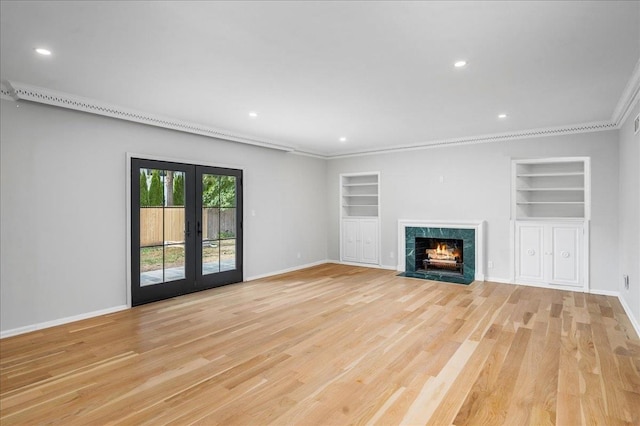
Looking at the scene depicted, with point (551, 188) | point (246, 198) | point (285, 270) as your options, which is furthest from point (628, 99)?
point (285, 270)

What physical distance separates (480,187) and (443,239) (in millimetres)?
1245

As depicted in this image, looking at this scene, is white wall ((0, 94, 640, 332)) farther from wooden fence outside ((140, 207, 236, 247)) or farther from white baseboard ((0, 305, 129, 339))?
wooden fence outside ((140, 207, 236, 247))

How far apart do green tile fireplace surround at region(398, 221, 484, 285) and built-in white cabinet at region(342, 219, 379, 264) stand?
26.1 inches

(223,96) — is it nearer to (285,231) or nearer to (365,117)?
(365,117)

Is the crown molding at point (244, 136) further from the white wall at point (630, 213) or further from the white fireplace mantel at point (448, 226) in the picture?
the white fireplace mantel at point (448, 226)

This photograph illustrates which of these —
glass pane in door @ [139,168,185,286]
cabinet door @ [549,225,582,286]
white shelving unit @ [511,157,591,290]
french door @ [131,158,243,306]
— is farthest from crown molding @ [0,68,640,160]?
cabinet door @ [549,225,582,286]

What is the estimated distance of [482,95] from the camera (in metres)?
4.00

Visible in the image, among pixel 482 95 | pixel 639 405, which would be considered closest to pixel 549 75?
pixel 482 95

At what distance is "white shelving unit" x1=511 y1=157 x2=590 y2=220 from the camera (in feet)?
18.4

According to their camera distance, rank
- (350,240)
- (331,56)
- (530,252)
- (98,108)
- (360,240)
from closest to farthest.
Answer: (331,56), (98,108), (530,252), (360,240), (350,240)

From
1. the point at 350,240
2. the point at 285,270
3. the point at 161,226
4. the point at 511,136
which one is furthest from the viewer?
the point at 350,240

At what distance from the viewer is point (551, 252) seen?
5.68 meters

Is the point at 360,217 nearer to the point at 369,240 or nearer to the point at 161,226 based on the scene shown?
the point at 369,240

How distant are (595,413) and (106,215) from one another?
521cm
